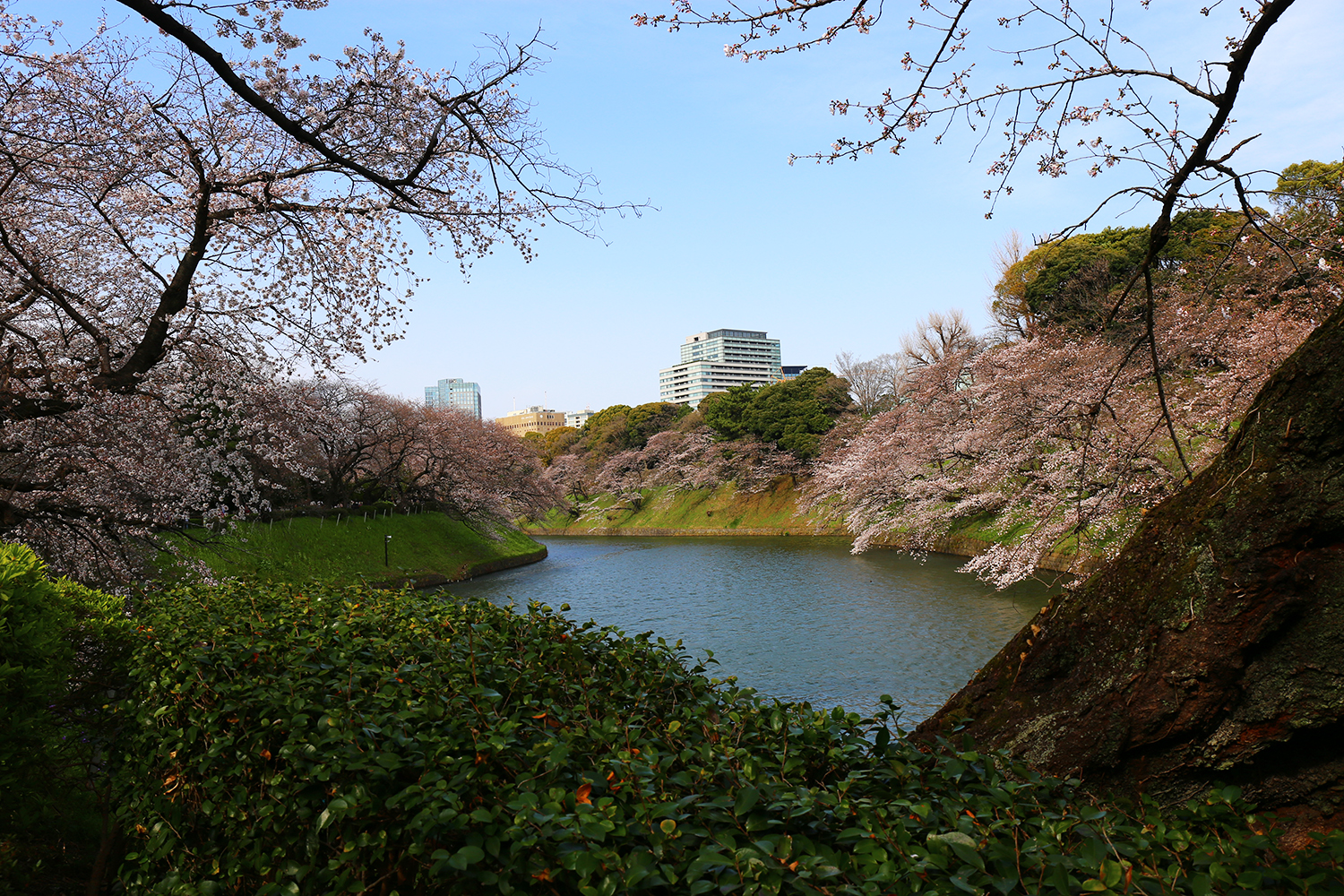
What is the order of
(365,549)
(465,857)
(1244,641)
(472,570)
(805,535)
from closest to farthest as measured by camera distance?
(465,857) < (1244,641) < (365,549) < (472,570) < (805,535)

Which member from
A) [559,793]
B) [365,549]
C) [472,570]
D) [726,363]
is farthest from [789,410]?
[726,363]

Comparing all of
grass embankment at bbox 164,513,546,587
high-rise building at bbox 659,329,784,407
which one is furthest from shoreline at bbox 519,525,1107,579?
high-rise building at bbox 659,329,784,407

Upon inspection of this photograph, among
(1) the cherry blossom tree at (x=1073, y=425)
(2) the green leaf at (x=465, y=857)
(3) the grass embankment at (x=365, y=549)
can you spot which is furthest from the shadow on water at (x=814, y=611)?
(2) the green leaf at (x=465, y=857)

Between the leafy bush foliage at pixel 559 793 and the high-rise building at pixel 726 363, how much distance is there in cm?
10367

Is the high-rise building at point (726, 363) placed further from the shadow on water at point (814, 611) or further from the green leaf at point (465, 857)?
the green leaf at point (465, 857)

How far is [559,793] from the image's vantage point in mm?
1733

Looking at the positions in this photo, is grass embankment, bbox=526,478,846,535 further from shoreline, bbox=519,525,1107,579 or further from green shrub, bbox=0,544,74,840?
green shrub, bbox=0,544,74,840

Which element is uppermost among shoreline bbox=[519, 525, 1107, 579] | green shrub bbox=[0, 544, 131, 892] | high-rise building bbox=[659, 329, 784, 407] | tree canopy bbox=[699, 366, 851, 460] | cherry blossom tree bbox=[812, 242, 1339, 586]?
high-rise building bbox=[659, 329, 784, 407]

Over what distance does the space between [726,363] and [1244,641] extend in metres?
107

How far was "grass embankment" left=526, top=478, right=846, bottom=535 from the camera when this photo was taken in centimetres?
3806

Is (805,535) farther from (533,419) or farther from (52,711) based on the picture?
(533,419)

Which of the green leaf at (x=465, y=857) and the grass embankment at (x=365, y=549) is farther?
the grass embankment at (x=365, y=549)

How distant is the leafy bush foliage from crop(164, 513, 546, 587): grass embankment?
1358 centimetres

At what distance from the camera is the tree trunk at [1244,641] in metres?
2.45
